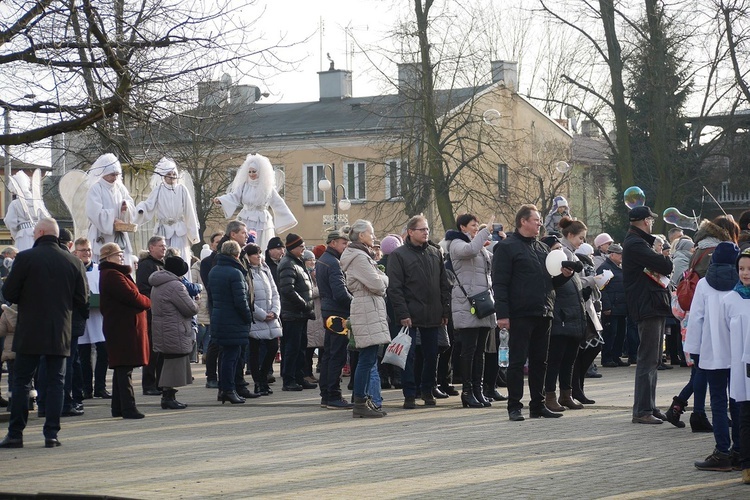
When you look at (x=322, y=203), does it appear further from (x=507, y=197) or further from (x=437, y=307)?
(x=437, y=307)

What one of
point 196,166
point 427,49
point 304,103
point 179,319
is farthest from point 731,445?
point 304,103

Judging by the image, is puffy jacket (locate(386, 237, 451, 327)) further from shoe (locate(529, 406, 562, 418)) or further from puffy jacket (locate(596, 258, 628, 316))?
puffy jacket (locate(596, 258, 628, 316))

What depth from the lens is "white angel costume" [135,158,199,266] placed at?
63.4 feet

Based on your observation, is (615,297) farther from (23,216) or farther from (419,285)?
(23,216)

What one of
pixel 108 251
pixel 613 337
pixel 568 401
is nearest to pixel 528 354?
pixel 568 401

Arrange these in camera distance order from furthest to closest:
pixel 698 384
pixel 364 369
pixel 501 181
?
pixel 501 181 → pixel 364 369 → pixel 698 384

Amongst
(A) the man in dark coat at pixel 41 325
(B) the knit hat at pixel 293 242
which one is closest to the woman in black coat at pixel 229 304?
(B) the knit hat at pixel 293 242

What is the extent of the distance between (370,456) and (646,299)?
3177 mm

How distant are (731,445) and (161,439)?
209 inches

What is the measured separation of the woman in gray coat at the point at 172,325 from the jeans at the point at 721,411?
6.87 m

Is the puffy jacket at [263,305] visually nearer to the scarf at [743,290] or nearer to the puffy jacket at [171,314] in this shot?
the puffy jacket at [171,314]

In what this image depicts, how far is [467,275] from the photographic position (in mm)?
13844

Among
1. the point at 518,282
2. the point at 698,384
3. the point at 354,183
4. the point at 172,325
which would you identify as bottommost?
the point at 698,384

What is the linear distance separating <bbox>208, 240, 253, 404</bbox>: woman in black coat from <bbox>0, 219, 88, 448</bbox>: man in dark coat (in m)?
3.25
